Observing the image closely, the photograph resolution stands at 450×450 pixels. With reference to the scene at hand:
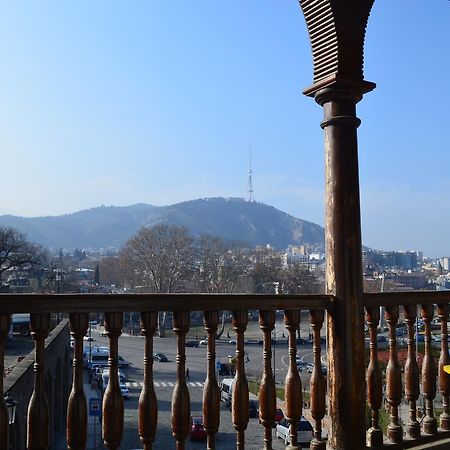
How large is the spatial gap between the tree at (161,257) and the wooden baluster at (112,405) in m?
44.0

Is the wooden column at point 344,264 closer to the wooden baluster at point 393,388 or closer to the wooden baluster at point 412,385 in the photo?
the wooden baluster at point 393,388

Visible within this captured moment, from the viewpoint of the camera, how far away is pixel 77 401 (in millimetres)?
2244

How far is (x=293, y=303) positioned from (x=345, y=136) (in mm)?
998

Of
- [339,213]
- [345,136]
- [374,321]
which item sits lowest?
[374,321]

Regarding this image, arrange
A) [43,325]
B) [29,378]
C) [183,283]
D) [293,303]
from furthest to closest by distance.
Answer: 1. [183,283]
2. [29,378]
3. [293,303]
4. [43,325]

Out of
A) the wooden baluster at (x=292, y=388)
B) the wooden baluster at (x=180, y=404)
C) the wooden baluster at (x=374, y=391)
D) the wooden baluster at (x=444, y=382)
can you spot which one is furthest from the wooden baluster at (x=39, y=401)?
the wooden baluster at (x=444, y=382)

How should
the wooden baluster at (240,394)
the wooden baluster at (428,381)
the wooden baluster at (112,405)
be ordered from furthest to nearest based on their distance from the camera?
the wooden baluster at (428,381)
the wooden baluster at (240,394)
the wooden baluster at (112,405)

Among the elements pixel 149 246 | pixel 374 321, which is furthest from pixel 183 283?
pixel 374 321

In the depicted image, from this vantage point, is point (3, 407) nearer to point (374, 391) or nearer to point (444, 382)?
point (374, 391)

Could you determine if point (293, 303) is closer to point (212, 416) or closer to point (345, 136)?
point (212, 416)

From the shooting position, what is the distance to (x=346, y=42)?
3232mm

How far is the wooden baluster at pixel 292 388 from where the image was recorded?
2.78m

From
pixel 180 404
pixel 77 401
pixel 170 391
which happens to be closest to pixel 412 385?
pixel 180 404

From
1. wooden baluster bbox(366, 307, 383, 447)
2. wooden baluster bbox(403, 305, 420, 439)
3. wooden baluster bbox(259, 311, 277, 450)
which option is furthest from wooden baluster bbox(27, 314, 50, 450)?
wooden baluster bbox(403, 305, 420, 439)
